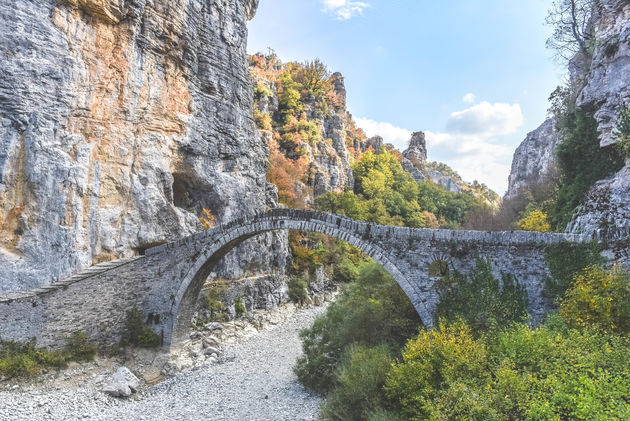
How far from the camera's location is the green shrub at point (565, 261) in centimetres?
852

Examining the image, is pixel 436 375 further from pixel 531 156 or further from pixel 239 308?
pixel 531 156

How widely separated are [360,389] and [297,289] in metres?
16.2

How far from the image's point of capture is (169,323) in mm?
13391

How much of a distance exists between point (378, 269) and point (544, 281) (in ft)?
14.9

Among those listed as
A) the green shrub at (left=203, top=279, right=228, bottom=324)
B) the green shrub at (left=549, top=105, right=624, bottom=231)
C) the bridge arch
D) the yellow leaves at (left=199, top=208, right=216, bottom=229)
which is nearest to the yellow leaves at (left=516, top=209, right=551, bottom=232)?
the green shrub at (left=549, top=105, right=624, bottom=231)

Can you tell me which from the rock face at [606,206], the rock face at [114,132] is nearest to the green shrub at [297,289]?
the rock face at [114,132]

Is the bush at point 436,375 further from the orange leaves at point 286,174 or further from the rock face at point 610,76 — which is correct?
the orange leaves at point 286,174

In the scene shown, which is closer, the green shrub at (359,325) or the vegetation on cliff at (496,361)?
the vegetation on cliff at (496,361)

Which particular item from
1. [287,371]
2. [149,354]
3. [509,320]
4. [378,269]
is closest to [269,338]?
[287,371]

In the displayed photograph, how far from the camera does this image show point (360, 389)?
7.65m

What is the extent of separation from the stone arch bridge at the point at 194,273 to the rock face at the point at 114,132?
1091 mm

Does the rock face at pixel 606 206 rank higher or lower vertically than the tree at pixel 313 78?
lower

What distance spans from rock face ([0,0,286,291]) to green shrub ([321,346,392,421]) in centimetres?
1015

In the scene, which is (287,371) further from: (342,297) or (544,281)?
(544,281)
